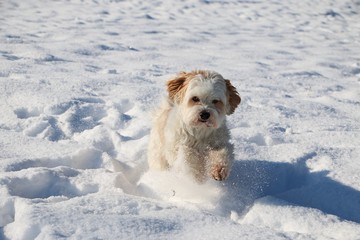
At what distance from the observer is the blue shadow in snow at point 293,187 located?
3477 mm

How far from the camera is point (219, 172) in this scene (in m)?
3.57

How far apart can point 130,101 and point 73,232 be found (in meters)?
3.27

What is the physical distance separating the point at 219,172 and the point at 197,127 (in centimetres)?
47

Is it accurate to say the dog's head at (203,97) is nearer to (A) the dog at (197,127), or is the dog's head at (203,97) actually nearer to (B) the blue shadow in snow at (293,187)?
(A) the dog at (197,127)

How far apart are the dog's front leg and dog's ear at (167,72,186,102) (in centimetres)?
70

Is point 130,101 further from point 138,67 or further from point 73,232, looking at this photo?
point 73,232

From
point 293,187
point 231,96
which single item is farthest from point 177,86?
point 293,187

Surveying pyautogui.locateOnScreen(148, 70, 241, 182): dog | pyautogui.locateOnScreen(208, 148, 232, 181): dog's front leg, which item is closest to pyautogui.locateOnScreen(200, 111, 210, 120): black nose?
pyautogui.locateOnScreen(148, 70, 241, 182): dog

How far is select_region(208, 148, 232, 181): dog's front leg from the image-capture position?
357cm

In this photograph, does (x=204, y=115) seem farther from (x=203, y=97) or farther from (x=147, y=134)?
(x=147, y=134)

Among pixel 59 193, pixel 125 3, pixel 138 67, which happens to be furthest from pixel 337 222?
pixel 125 3

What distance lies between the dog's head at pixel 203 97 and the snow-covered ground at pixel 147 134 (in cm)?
52

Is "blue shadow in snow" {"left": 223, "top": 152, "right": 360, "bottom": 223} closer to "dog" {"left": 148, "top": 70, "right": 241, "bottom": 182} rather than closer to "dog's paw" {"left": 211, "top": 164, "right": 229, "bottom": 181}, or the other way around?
"dog's paw" {"left": 211, "top": 164, "right": 229, "bottom": 181}

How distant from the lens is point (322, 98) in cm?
657
